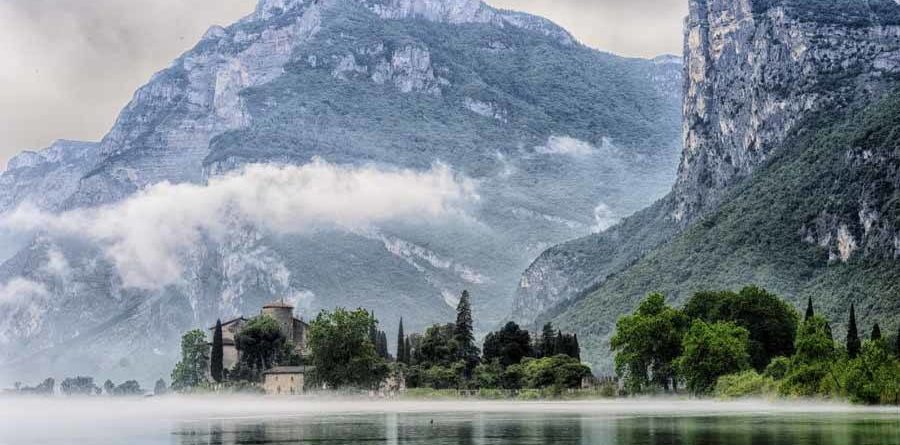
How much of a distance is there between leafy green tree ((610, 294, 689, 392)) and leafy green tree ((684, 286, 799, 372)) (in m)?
8.40

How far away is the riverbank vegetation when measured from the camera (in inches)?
4065

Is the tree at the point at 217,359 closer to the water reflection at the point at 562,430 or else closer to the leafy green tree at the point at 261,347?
the leafy green tree at the point at 261,347

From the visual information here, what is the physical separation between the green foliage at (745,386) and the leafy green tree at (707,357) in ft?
8.42

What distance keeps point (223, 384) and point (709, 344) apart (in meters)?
80.3

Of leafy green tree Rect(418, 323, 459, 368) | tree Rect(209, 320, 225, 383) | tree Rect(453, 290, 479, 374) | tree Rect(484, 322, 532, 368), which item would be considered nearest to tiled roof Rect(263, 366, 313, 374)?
tree Rect(209, 320, 225, 383)

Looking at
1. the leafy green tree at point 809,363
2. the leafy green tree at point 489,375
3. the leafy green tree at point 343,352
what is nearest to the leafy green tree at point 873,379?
the leafy green tree at point 809,363

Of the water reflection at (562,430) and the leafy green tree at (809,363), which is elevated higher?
the leafy green tree at (809,363)

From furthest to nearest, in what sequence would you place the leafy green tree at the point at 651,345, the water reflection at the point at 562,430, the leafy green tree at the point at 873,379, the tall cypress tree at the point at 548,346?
the tall cypress tree at the point at 548,346
the leafy green tree at the point at 651,345
the leafy green tree at the point at 873,379
the water reflection at the point at 562,430

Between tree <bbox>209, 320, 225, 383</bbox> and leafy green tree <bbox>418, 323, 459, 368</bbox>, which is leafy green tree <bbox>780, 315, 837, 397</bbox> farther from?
tree <bbox>209, 320, 225, 383</bbox>

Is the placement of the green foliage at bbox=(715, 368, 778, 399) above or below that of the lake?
above

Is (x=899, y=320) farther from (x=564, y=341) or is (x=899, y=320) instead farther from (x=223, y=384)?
(x=223, y=384)

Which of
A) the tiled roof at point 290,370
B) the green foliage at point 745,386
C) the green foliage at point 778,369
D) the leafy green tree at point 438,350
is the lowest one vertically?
the green foliage at point 745,386

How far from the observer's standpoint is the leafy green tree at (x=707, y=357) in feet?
415

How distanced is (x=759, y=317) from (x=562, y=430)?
7489 centimetres
